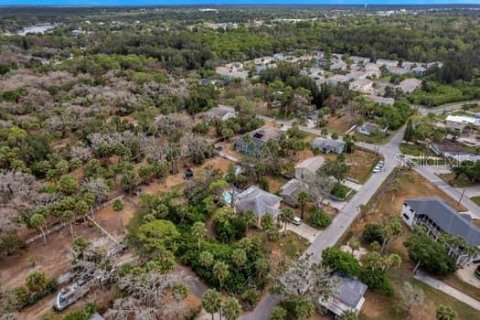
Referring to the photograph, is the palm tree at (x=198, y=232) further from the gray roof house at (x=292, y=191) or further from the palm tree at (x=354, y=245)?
the palm tree at (x=354, y=245)

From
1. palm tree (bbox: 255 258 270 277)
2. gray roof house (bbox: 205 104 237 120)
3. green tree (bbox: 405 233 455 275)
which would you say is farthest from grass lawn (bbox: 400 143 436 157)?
palm tree (bbox: 255 258 270 277)

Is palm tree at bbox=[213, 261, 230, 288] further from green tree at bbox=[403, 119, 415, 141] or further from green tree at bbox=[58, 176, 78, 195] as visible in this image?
green tree at bbox=[403, 119, 415, 141]

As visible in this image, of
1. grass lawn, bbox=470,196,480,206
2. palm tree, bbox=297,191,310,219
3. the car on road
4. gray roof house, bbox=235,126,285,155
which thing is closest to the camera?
palm tree, bbox=297,191,310,219

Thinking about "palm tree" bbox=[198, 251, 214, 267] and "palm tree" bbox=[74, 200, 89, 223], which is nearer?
"palm tree" bbox=[198, 251, 214, 267]

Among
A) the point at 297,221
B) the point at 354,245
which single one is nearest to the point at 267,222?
the point at 297,221

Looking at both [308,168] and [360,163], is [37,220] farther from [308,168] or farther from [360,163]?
[360,163]

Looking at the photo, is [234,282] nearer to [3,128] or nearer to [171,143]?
[171,143]
